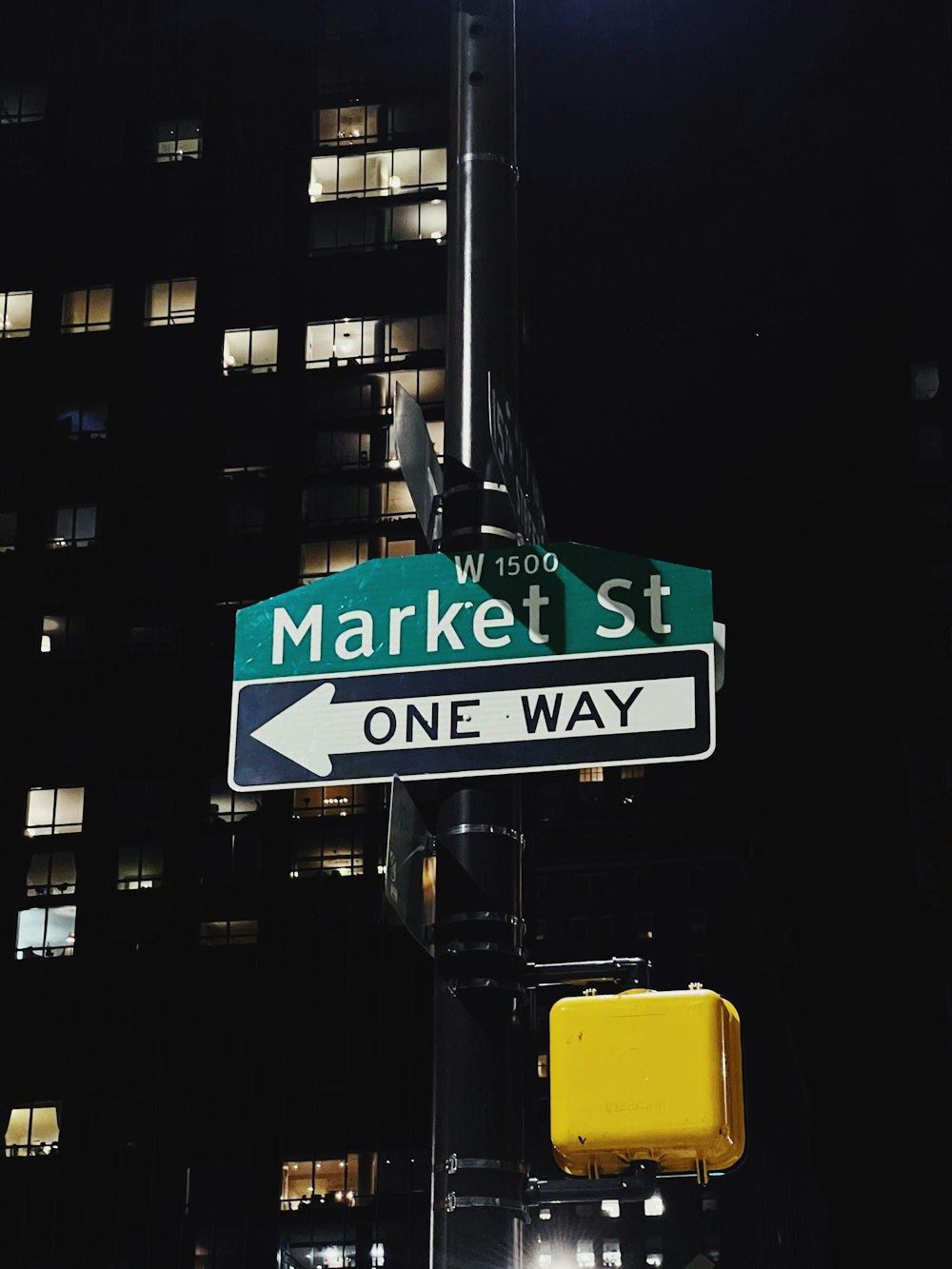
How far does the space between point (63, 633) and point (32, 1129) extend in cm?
2497

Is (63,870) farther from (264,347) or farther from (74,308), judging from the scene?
(74,308)

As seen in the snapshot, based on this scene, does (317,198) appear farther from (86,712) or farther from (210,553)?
(86,712)

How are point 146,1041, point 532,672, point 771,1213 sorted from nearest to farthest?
1. point 532,672
2. point 146,1041
3. point 771,1213

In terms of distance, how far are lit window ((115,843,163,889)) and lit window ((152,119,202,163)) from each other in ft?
133

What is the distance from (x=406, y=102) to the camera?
3898 inches

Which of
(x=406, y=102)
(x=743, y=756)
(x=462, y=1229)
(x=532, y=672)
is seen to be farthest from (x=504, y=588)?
(x=743, y=756)

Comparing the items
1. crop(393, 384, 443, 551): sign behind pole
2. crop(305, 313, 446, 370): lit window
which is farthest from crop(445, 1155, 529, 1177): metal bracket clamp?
crop(305, 313, 446, 370): lit window

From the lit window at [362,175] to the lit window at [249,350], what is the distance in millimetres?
8336

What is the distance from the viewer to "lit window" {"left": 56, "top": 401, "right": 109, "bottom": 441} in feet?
321

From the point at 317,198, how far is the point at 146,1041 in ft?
154

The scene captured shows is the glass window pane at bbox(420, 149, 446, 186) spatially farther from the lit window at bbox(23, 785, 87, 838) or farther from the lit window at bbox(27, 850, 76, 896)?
the lit window at bbox(27, 850, 76, 896)

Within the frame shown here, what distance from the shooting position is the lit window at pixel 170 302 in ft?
328

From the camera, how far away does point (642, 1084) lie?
4.98 m

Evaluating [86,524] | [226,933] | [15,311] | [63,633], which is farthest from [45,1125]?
[15,311]
